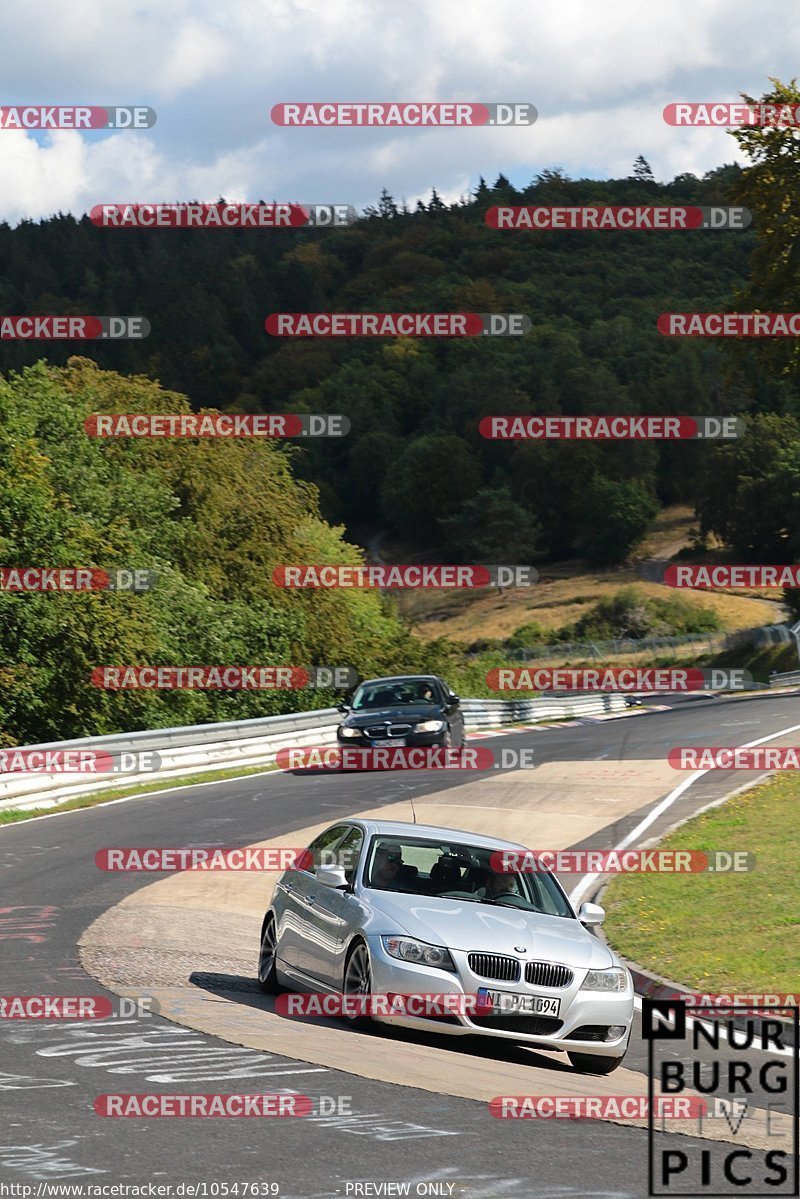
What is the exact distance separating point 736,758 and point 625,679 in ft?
137

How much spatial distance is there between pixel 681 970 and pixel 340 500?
131195mm

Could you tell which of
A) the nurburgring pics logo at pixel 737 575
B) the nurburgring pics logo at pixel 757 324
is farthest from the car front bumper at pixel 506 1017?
the nurburgring pics logo at pixel 737 575

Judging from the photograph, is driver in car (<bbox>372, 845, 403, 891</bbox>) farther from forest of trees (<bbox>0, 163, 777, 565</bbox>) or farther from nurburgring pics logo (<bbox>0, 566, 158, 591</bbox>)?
forest of trees (<bbox>0, 163, 777, 565</bbox>)

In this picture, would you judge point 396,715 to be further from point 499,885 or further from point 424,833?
point 499,885

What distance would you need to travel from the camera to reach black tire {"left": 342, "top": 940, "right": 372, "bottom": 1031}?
9.66 metres

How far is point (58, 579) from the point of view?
33.0m

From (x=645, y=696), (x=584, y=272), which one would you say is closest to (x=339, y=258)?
(x=584, y=272)

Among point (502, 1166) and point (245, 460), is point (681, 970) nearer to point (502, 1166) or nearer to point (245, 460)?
point (502, 1166)

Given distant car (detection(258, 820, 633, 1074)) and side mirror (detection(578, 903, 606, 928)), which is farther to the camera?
side mirror (detection(578, 903, 606, 928))

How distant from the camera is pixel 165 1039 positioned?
8.96 m

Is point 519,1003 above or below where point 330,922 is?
below

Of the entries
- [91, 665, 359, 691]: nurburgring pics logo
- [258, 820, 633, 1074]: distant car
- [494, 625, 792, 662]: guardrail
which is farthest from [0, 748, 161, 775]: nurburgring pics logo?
[494, 625, 792, 662]: guardrail

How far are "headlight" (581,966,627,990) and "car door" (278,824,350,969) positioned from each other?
2170mm

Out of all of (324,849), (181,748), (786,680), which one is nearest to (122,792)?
(181,748)
